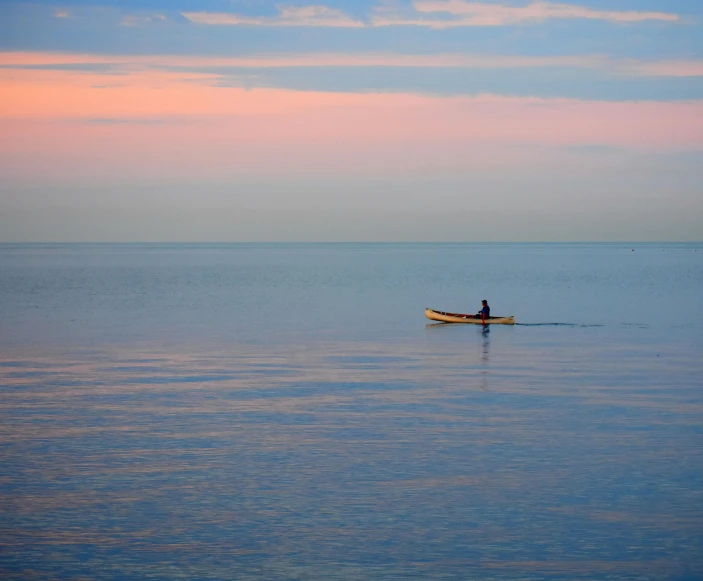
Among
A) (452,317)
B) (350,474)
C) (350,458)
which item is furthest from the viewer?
(452,317)

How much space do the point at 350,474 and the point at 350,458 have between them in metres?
1.19

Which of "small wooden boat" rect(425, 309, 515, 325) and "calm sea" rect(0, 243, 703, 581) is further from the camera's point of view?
"small wooden boat" rect(425, 309, 515, 325)

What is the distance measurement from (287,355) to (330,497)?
1911 centimetres

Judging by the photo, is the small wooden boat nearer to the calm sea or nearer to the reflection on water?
the calm sea

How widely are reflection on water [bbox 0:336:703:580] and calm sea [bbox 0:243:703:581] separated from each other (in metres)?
0.05

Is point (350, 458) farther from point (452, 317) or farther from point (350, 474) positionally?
point (452, 317)

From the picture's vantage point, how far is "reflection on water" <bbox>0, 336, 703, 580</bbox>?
560 inches

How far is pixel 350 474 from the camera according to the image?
18.6 meters

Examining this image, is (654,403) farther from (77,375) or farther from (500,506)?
(77,375)

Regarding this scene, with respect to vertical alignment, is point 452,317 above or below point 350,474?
above

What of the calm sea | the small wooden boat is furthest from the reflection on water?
the small wooden boat

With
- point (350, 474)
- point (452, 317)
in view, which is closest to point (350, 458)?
point (350, 474)

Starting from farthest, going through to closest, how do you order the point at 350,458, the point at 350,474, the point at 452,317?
1. the point at 452,317
2. the point at 350,458
3. the point at 350,474

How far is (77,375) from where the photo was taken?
→ 30.8 m
